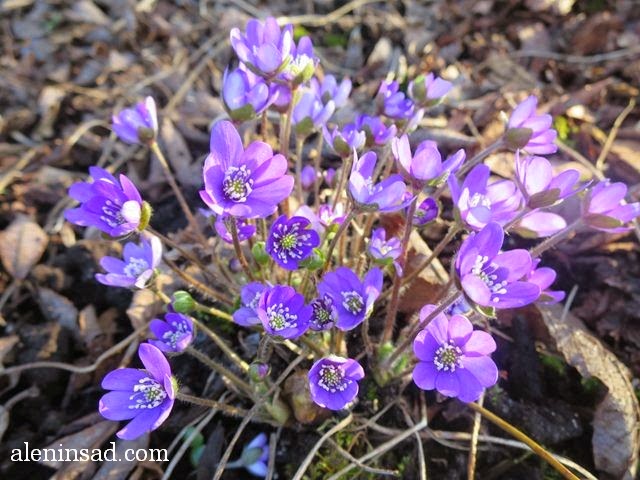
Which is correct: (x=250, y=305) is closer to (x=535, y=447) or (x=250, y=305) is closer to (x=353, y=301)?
(x=353, y=301)

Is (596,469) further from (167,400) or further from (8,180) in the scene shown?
(8,180)

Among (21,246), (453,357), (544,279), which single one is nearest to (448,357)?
(453,357)

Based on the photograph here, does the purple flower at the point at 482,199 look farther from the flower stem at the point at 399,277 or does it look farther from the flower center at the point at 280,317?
the flower center at the point at 280,317

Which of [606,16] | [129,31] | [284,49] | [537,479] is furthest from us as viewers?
[129,31]

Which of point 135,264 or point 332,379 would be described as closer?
point 332,379

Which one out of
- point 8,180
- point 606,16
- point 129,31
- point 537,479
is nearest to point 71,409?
point 8,180
